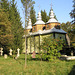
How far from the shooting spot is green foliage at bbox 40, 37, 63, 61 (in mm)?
11797

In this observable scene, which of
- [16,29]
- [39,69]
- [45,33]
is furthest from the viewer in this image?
[16,29]

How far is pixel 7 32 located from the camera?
21.3 m

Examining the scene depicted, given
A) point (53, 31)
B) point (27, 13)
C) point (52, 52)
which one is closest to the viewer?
point (27, 13)

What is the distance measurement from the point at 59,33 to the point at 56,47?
13866 mm

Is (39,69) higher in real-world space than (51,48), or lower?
lower

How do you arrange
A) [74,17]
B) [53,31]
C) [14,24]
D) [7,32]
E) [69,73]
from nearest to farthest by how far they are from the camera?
[69,73] → [74,17] → [7,32] → [53,31] → [14,24]

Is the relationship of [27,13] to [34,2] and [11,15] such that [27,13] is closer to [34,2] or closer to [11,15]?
[34,2]

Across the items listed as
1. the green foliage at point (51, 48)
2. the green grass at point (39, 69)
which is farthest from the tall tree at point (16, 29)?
the green grass at point (39, 69)

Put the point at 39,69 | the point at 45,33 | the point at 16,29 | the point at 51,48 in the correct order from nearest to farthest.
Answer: the point at 39,69, the point at 51,48, the point at 45,33, the point at 16,29

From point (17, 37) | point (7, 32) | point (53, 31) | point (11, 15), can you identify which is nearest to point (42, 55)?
point (7, 32)

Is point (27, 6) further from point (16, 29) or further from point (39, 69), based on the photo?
point (16, 29)

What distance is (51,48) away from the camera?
11867 millimetres

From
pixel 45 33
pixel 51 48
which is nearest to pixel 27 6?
pixel 51 48

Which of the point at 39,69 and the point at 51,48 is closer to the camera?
the point at 39,69
